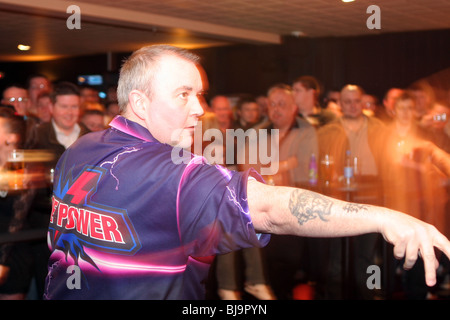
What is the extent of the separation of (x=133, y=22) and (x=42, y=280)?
15.7 ft

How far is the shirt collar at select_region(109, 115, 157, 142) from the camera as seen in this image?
1.20 meters

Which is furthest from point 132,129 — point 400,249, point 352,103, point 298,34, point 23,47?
point 23,47

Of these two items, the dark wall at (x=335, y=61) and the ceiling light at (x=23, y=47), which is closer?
the dark wall at (x=335, y=61)

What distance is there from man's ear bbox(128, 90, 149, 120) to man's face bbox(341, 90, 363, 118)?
341cm

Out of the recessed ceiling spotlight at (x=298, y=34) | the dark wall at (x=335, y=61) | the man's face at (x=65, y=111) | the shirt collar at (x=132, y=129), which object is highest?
the recessed ceiling spotlight at (x=298, y=34)

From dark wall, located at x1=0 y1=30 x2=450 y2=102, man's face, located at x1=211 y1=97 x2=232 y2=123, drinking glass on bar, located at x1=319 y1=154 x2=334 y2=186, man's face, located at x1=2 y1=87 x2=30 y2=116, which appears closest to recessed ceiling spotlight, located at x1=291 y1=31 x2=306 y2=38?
dark wall, located at x1=0 y1=30 x2=450 y2=102

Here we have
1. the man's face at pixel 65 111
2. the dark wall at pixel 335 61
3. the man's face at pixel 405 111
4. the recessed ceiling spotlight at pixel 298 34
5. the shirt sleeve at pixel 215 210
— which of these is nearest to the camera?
the shirt sleeve at pixel 215 210

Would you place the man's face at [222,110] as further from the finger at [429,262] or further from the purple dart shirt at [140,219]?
the finger at [429,262]

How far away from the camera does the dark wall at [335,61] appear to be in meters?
8.36

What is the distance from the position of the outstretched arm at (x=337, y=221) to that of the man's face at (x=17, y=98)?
3.85 meters

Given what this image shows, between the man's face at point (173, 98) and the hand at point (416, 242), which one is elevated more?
the man's face at point (173, 98)

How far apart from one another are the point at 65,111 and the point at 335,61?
6.28 meters

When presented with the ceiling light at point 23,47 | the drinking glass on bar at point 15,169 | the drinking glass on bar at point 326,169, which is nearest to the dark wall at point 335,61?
the ceiling light at point 23,47
